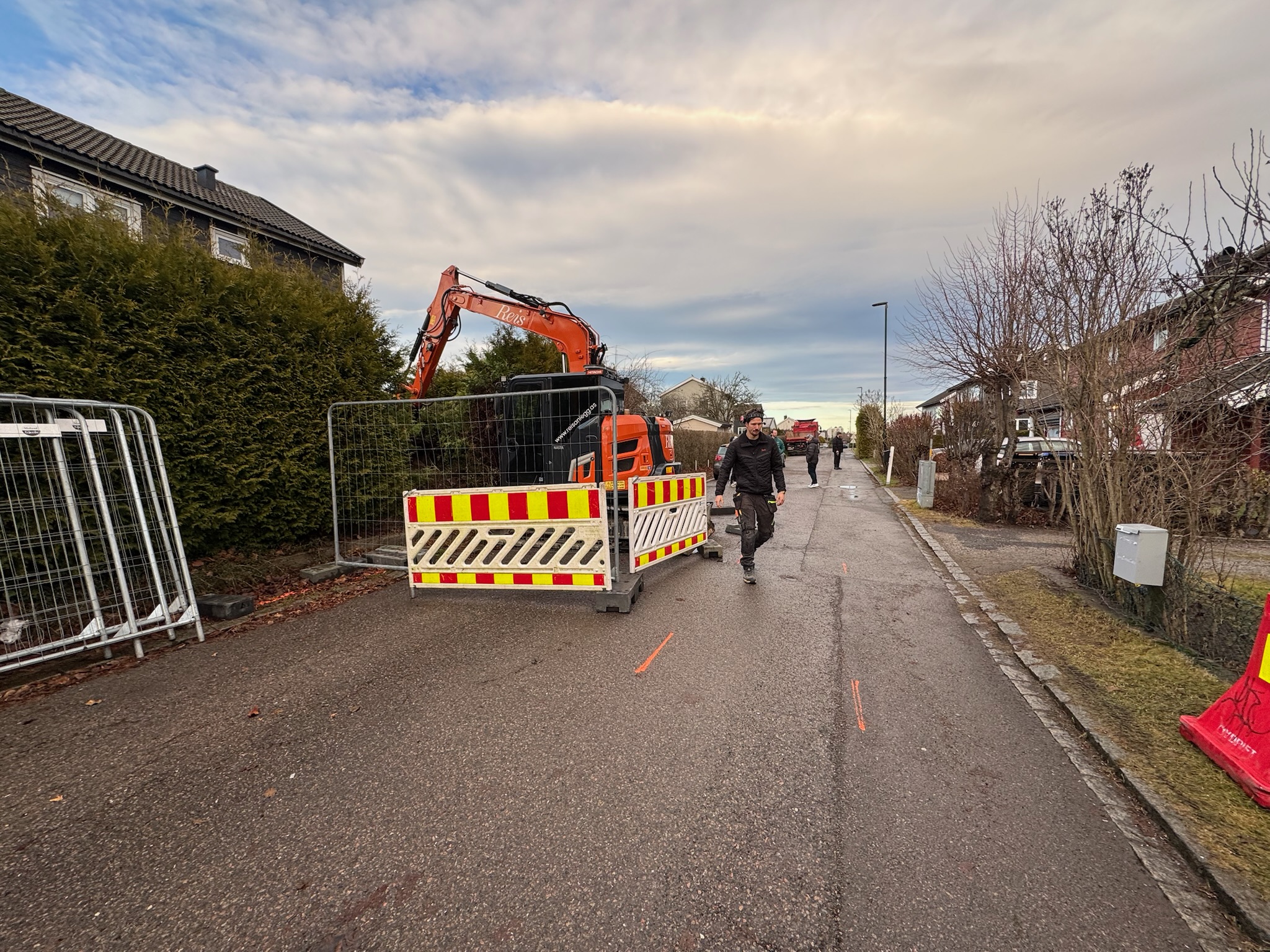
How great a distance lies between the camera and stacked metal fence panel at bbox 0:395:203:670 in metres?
4.02

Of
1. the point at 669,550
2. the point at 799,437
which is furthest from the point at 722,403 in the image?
the point at 669,550

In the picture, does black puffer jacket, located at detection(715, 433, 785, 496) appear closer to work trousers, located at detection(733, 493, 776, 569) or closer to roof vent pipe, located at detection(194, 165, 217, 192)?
work trousers, located at detection(733, 493, 776, 569)

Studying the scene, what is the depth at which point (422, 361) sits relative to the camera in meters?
8.42

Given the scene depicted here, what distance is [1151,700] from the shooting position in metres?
3.45

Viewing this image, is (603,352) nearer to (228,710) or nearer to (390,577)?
(390,577)

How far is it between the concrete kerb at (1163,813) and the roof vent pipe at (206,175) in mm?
24016

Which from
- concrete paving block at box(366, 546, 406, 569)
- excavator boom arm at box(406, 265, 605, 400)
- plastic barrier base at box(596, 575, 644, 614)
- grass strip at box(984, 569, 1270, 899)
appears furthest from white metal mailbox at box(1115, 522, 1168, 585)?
concrete paving block at box(366, 546, 406, 569)

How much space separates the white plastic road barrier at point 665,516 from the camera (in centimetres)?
607

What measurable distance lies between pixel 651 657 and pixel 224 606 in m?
3.99

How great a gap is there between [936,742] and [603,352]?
23.1 feet

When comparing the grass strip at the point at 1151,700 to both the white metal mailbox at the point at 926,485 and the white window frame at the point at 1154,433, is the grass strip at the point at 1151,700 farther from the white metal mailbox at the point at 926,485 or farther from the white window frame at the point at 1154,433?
the white metal mailbox at the point at 926,485

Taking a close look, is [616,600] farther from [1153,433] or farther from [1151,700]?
[1153,433]

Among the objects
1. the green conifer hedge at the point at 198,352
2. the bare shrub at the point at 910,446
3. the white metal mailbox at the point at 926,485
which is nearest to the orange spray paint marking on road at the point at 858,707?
the green conifer hedge at the point at 198,352

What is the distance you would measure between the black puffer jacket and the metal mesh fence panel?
1543 mm
